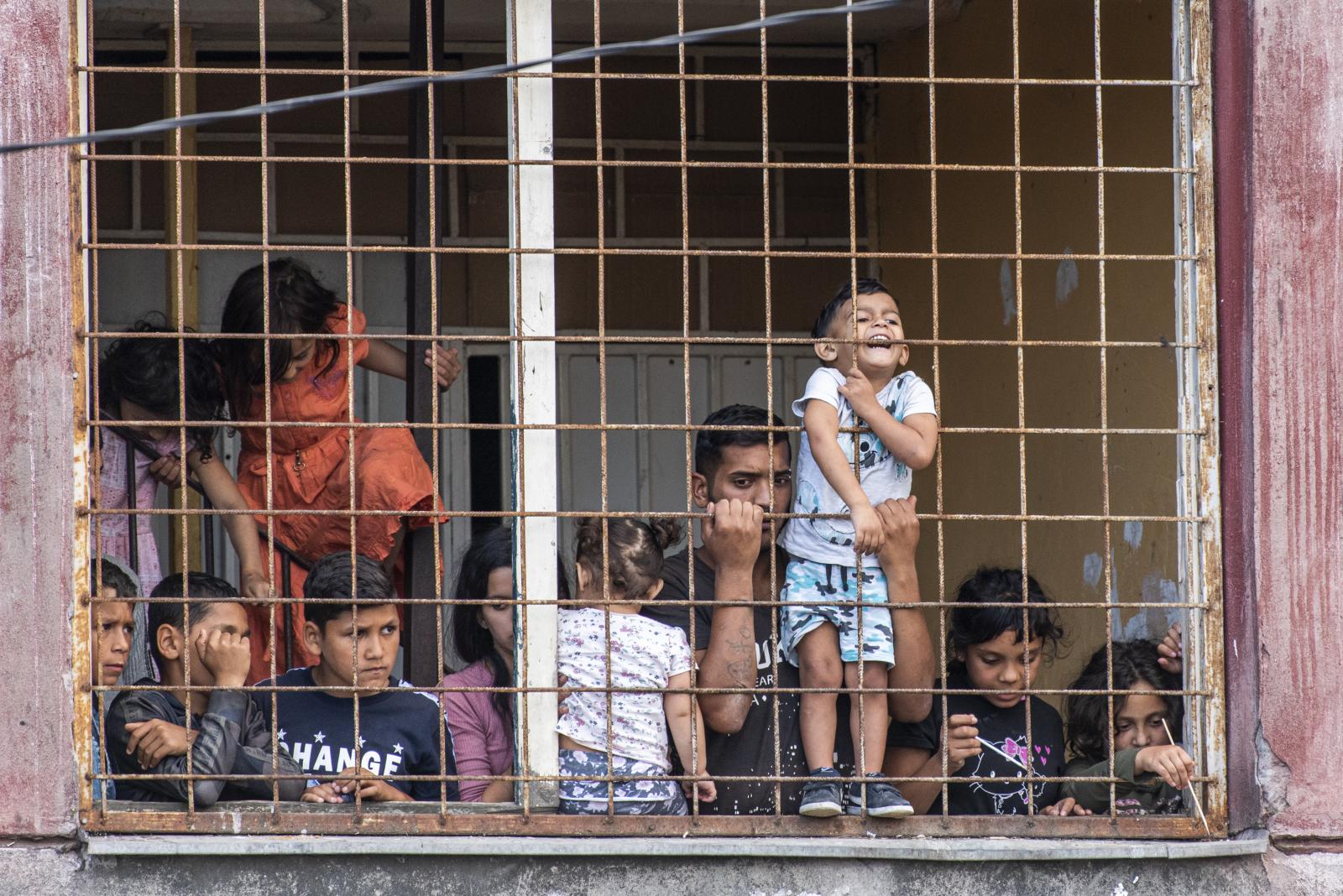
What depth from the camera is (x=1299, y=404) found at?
3.59m

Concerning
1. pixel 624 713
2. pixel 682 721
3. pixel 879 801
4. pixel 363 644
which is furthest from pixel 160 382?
pixel 879 801

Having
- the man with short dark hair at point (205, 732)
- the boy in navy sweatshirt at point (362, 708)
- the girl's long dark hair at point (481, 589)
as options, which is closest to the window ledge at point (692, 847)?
the man with short dark hair at point (205, 732)

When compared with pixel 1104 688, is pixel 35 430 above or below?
Result: above

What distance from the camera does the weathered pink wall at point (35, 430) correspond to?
338cm

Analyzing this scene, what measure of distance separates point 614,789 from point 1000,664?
42.4 inches

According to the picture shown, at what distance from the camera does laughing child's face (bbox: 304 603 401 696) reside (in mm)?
3830

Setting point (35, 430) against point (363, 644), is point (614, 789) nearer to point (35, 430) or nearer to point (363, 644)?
point (363, 644)

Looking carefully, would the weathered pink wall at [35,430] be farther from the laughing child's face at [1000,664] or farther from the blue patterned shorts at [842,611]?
the laughing child's face at [1000,664]

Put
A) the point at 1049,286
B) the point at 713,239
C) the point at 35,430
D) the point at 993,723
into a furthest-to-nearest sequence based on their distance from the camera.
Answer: the point at 713,239 < the point at 1049,286 < the point at 993,723 < the point at 35,430

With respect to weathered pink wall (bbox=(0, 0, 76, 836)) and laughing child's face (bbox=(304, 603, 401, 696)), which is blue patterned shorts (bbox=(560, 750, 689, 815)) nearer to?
laughing child's face (bbox=(304, 603, 401, 696))

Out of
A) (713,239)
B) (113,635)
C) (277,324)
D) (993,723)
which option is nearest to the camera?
(113,635)

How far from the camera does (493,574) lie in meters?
4.20

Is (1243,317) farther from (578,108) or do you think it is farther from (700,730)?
(578,108)

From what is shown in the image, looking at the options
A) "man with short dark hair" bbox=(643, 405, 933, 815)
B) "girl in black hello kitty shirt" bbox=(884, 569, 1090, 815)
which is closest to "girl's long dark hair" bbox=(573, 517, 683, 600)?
"man with short dark hair" bbox=(643, 405, 933, 815)
